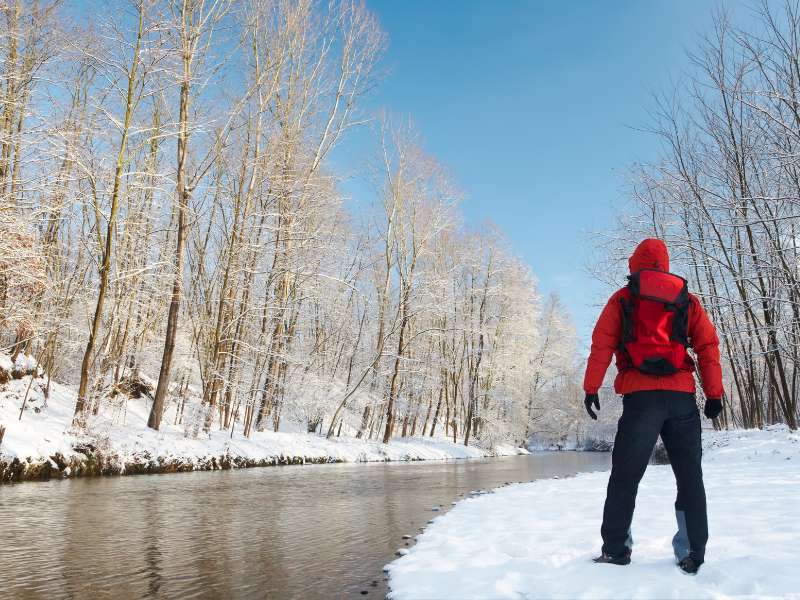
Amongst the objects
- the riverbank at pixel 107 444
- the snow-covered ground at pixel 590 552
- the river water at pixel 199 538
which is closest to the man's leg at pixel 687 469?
the snow-covered ground at pixel 590 552

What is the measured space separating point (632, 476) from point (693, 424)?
0.53 m

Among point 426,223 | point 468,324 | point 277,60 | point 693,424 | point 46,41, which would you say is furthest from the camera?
point 468,324

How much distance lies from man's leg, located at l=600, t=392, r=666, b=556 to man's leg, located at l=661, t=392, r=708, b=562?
116 mm

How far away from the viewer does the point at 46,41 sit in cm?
1422

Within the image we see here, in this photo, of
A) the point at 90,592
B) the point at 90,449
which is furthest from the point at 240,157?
the point at 90,592

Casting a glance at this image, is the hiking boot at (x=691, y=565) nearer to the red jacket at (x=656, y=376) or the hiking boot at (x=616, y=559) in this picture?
the hiking boot at (x=616, y=559)

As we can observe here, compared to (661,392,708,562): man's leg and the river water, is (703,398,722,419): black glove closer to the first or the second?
(661,392,708,562): man's leg

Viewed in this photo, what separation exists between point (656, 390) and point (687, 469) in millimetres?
580

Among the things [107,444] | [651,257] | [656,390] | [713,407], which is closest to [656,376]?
[656,390]

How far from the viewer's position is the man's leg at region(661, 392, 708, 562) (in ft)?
11.4

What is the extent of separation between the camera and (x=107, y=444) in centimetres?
1189

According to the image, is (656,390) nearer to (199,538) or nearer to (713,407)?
(713,407)

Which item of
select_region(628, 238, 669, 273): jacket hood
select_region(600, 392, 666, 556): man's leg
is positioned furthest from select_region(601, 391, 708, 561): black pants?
select_region(628, 238, 669, 273): jacket hood

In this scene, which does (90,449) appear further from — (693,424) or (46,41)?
(693,424)
